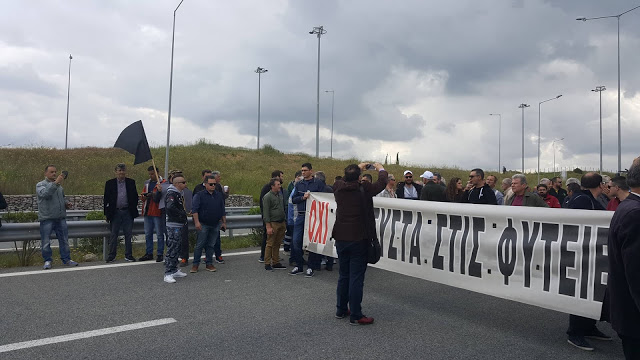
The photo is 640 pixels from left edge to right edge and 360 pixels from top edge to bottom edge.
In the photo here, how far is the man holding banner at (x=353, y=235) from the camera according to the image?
5.98 metres

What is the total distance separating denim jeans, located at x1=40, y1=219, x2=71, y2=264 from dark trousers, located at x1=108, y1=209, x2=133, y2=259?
0.83 meters

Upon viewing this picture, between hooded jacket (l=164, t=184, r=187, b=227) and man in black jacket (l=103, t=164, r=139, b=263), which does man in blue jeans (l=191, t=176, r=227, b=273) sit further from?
man in black jacket (l=103, t=164, r=139, b=263)

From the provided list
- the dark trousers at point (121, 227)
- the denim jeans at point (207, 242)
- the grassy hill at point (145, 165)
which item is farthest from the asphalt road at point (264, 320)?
the grassy hill at point (145, 165)

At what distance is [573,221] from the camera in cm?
538

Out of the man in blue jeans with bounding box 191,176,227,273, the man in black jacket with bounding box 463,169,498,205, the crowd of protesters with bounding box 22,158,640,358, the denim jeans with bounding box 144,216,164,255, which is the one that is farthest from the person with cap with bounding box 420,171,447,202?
the denim jeans with bounding box 144,216,164,255

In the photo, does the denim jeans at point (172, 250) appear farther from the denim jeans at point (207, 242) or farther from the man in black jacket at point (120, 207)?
the man in black jacket at point (120, 207)

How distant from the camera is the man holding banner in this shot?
5.98 m

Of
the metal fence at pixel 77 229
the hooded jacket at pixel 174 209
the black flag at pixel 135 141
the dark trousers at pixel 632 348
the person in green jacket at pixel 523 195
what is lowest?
the dark trousers at pixel 632 348

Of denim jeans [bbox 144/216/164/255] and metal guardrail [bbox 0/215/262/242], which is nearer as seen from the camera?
metal guardrail [bbox 0/215/262/242]

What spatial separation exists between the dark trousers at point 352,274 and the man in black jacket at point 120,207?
17.4 ft

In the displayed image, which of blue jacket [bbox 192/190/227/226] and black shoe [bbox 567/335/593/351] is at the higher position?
blue jacket [bbox 192/190/227/226]

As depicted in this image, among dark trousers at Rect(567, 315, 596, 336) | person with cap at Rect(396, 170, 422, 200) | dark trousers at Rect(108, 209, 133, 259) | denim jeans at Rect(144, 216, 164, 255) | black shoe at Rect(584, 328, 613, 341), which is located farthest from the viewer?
person with cap at Rect(396, 170, 422, 200)

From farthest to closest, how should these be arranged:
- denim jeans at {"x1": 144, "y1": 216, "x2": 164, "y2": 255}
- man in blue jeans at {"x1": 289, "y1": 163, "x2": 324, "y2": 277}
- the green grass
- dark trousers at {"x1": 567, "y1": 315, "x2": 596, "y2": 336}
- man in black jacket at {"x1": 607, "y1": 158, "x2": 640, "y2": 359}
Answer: denim jeans at {"x1": 144, "y1": 216, "x2": 164, "y2": 255}
the green grass
man in blue jeans at {"x1": 289, "y1": 163, "x2": 324, "y2": 277}
dark trousers at {"x1": 567, "y1": 315, "x2": 596, "y2": 336}
man in black jacket at {"x1": 607, "y1": 158, "x2": 640, "y2": 359}

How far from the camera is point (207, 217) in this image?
9086mm
